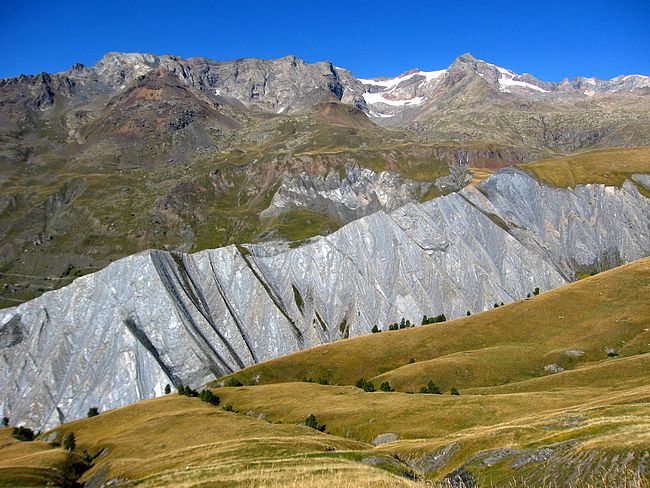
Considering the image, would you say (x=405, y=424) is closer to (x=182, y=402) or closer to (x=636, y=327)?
(x=182, y=402)

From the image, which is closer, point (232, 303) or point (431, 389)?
point (431, 389)

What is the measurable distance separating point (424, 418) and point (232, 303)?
118 metres

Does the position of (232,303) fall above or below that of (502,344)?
above

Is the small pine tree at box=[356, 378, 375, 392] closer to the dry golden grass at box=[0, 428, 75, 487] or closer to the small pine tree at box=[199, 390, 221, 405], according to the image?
the small pine tree at box=[199, 390, 221, 405]

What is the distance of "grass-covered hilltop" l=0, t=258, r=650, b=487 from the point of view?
2739 centimetres

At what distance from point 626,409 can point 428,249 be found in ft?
499

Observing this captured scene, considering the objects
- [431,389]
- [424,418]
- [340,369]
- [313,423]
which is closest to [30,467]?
[313,423]

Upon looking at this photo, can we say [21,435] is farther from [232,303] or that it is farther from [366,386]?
[232,303]

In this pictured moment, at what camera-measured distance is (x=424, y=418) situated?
188 ft

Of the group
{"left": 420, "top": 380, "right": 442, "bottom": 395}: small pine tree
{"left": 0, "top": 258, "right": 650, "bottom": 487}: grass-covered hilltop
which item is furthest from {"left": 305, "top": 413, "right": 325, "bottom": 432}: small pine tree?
{"left": 420, "top": 380, "right": 442, "bottom": 395}: small pine tree

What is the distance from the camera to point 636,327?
9575 cm

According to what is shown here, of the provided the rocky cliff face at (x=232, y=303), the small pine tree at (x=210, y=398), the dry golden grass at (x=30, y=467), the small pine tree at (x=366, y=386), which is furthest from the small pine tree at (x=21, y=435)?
the small pine tree at (x=366, y=386)

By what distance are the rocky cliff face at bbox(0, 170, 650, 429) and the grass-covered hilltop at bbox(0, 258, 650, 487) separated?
3100cm

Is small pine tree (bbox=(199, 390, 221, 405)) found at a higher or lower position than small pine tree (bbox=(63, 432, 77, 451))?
higher
